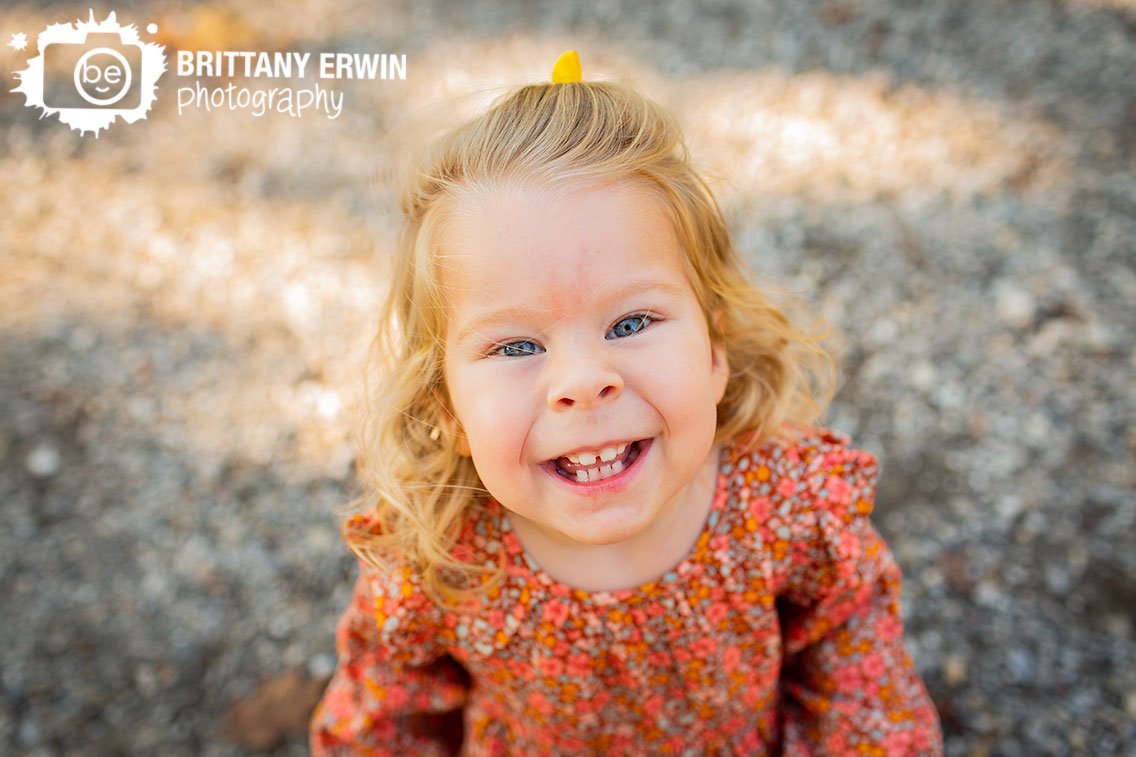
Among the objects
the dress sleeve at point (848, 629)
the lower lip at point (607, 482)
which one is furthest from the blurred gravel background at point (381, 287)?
the lower lip at point (607, 482)

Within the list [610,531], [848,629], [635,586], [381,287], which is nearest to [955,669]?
[848,629]

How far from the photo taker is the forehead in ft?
4.13

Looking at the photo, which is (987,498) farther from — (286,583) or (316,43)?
(316,43)

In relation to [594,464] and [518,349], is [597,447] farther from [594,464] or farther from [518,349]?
[518,349]

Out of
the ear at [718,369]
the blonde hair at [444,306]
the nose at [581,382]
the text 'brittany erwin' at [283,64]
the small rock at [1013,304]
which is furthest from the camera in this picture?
the text 'brittany erwin' at [283,64]

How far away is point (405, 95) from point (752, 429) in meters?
2.91

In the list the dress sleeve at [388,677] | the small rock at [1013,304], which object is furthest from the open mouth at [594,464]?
the small rock at [1013,304]

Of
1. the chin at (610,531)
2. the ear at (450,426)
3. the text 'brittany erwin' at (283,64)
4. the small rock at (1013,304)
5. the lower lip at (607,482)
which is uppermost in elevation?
the text 'brittany erwin' at (283,64)

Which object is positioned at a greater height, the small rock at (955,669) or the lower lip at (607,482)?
the lower lip at (607,482)

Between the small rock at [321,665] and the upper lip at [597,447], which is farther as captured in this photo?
the small rock at [321,665]

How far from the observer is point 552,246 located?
126 centimetres

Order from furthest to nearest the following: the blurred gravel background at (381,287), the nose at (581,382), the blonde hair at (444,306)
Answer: the blurred gravel background at (381,287), the blonde hair at (444,306), the nose at (581,382)

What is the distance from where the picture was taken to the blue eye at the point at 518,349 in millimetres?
1318

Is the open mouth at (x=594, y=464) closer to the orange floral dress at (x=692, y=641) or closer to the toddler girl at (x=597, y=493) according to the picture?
the toddler girl at (x=597, y=493)
